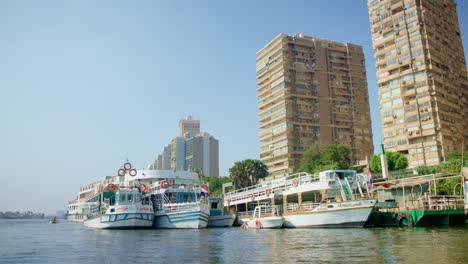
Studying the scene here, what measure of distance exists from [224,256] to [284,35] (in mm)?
99891

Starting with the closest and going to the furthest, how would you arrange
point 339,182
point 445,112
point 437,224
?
point 437,224 → point 339,182 → point 445,112

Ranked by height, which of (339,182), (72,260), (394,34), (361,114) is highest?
(394,34)

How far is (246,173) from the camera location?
82.8 meters

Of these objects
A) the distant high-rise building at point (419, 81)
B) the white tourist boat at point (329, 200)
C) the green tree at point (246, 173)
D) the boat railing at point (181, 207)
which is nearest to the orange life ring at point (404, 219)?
the white tourist boat at point (329, 200)

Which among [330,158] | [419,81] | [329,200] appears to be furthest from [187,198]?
[419,81]

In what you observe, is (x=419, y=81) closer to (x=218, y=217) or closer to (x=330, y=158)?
(x=330, y=158)

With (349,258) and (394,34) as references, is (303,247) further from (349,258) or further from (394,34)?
(394,34)

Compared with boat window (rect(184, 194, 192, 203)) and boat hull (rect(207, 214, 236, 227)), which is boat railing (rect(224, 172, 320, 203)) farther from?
boat window (rect(184, 194, 192, 203))

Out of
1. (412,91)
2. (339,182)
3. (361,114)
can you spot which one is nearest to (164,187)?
(339,182)

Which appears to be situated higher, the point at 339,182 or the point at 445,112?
the point at 445,112

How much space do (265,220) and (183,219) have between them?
9.51m

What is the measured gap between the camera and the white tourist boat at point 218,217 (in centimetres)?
5300

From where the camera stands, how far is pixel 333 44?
120 m

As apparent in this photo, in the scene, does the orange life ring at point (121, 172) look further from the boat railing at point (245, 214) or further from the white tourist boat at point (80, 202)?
the white tourist boat at point (80, 202)
